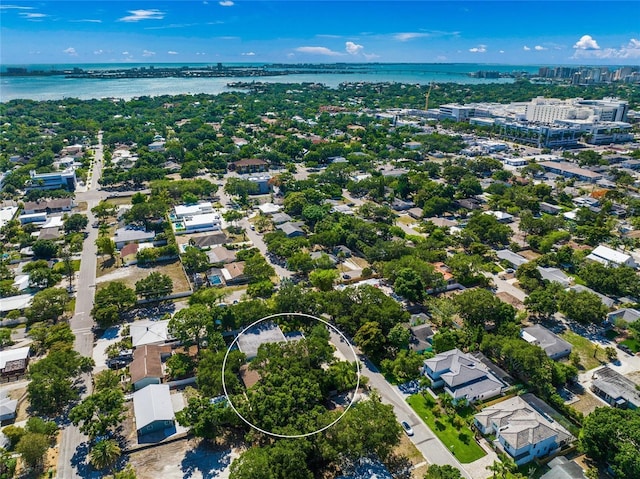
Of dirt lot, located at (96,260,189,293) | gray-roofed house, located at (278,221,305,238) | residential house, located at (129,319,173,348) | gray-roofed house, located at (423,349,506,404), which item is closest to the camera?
gray-roofed house, located at (423,349,506,404)

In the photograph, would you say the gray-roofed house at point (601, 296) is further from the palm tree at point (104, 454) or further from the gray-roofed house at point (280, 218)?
the palm tree at point (104, 454)

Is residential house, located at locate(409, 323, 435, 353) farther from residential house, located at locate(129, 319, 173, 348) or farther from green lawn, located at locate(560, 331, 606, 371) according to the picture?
residential house, located at locate(129, 319, 173, 348)

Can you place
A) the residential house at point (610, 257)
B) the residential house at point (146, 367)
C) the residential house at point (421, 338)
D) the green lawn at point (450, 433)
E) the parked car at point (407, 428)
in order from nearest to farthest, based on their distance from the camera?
the green lawn at point (450, 433), the parked car at point (407, 428), the residential house at point (146, 367), the residential house at point (421, 338), the residential house at point (610, 257)

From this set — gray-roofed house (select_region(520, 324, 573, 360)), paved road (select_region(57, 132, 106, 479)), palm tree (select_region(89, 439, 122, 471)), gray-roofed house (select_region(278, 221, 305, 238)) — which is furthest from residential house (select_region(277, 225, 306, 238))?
palm tree (select_region(89, 439, 122, 471))

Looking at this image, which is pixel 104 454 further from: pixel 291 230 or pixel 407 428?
pixel 291 230

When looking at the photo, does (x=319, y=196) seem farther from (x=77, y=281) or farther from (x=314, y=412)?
(x=314, y=412)

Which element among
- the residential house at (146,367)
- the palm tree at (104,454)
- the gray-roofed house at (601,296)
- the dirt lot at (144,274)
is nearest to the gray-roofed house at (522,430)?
the gray-roofed house at (601,296)
